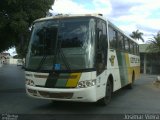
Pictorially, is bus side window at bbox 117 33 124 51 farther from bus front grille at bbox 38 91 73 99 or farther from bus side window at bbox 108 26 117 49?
bus front grille at bbox 38 91 73 99

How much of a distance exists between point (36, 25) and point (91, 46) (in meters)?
2.24

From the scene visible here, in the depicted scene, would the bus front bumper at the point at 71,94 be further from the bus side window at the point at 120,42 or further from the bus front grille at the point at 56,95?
the bus side window at the point at 120,42

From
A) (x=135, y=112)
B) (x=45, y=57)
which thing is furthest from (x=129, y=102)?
(x=45, y=57)

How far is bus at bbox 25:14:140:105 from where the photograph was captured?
10297mm

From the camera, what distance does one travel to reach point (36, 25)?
11594mm

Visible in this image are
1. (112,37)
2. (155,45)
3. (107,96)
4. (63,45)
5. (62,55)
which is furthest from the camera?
(155,45)

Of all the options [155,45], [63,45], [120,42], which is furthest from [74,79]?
[155,45]

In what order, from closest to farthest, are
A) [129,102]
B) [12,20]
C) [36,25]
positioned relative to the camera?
1. [36,25]
2. [129,102]
3. [12,20]

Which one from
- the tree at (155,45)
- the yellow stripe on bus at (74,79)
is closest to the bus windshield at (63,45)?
the yellow stripe on bus at (74,79)

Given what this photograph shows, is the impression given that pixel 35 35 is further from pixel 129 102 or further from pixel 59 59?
pixel 129 102

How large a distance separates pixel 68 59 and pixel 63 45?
54 centimetres

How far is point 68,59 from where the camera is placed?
1045cm

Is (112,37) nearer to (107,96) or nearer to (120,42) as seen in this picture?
(120,42)

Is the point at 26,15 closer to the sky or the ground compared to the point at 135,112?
closer to the sky
